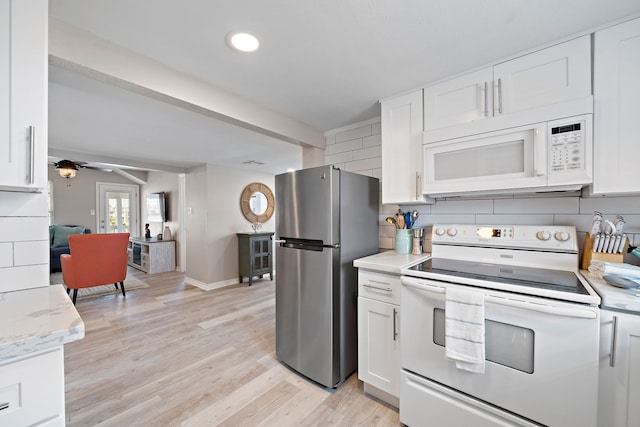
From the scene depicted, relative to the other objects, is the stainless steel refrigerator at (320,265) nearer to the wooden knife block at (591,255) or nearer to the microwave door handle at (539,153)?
the microwave door handle at (539,153)

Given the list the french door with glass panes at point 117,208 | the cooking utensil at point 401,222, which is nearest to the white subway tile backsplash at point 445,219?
the cooking utensil at point 401,222

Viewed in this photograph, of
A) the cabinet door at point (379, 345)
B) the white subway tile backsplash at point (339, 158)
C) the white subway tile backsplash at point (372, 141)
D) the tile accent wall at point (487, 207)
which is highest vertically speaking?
the white subway tile backsplash at point (372, 141)

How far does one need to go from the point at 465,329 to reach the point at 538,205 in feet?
3.32

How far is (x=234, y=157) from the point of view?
413 cm

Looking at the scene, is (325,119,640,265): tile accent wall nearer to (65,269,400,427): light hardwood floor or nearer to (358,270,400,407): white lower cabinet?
(358,270,400,407): white lower cabinet

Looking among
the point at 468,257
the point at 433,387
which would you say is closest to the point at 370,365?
the point at 433,387

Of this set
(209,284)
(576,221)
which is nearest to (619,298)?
(576,221)

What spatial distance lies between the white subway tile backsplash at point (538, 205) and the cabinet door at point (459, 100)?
614 mm

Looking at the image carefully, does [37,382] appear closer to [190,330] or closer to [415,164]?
[415,164]

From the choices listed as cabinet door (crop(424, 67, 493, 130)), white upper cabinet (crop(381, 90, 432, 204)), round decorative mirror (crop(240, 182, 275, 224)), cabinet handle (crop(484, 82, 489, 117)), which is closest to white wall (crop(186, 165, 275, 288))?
round decorative mirror (crop(240, 182, 275, 224))

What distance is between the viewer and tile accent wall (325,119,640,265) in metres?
1.44

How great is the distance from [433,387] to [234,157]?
3851 millimetres

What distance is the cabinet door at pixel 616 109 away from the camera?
1210 mm

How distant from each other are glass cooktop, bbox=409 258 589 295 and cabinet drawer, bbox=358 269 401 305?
0.17m
